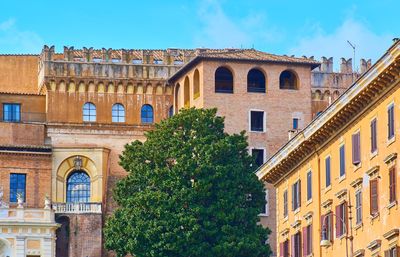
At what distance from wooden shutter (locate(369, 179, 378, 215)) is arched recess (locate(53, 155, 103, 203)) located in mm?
55012

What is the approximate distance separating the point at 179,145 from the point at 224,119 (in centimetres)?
580

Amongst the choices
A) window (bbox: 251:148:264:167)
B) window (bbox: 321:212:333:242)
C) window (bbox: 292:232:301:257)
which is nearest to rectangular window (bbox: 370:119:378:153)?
window (bbox: 321:212:333:242)

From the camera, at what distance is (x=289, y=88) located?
113375 millimetres

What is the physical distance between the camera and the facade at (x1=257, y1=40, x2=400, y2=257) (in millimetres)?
64125

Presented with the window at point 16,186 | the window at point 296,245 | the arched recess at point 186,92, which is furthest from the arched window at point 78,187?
the window at point 296,245

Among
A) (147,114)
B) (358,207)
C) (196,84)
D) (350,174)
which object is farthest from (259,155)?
(358,207)

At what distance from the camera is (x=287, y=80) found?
114000mm

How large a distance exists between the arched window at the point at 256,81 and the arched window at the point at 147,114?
39.1 ft

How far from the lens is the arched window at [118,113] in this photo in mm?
122250

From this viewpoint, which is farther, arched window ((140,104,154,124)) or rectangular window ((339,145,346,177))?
arched window ((140,104,154,124))

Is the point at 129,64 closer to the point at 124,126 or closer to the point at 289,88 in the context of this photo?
the point at 124,126

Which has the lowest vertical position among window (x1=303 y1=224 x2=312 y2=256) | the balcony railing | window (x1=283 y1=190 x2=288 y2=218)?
window (x1=303 y1=224 x2=312 y2=256)

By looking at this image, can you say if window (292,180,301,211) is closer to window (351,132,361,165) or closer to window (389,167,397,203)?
window (351,132,361,165)

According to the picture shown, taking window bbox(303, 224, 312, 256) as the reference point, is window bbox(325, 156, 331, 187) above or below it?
above
